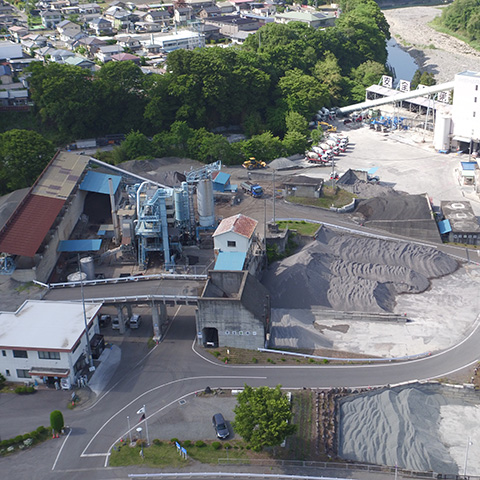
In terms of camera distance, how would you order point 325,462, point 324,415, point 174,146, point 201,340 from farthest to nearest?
point 174,146
point 201,340
point 324,415
point 325,462

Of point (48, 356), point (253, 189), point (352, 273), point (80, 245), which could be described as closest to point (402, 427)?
point (352, 273)

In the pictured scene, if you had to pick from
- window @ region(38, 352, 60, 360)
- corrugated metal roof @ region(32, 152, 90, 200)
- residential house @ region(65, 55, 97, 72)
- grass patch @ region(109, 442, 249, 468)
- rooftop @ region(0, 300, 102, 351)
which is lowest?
grass patch @ region(109, 442, 249, 468)

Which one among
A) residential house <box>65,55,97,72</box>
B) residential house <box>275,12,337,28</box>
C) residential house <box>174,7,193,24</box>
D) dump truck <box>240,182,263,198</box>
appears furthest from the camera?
residential house <box>174,7,193,24</box>

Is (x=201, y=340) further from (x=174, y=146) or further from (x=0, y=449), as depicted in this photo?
(x=174, y=146)

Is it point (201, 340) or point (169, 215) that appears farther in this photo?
A: point (169, 215)

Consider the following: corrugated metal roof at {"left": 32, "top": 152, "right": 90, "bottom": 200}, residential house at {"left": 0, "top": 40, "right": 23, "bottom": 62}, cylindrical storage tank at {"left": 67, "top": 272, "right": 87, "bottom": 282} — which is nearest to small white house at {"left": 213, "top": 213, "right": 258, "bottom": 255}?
cylindrical storage tank at {"left": 67, "top": 272, "right": 87, "bottom": 282}

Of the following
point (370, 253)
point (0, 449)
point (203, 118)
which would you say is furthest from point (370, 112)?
point (0, 449)

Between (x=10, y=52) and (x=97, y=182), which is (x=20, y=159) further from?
(x=10, y=52)

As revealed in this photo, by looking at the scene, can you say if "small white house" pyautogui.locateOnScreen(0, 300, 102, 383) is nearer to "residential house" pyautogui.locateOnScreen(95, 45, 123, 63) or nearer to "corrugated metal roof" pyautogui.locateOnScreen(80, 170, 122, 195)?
"corrugated metal roof" pyautogui.locateOnScreen(80, 170, 122, 195)
